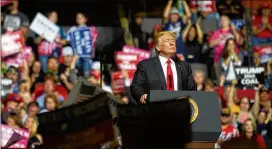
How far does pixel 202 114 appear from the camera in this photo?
23.3ft

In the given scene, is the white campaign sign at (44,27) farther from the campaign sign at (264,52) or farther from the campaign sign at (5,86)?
the campaign sign at (264,52)

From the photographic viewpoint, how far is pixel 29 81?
45.7 feet

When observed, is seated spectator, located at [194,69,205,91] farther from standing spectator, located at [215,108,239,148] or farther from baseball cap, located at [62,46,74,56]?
baseball cap, located at [62,46,74,56]

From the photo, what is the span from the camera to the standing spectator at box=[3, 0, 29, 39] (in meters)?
14.8

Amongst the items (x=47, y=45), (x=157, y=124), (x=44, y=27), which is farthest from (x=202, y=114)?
(x=44, y=27)

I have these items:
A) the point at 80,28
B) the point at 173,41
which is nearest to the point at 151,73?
the point at 173,41

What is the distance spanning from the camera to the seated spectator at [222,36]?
1482 cm

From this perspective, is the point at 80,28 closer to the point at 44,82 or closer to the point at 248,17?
the point at 44,82

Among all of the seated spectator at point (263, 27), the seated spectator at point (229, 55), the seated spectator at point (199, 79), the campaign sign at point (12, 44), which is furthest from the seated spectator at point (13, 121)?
the seated spectator at point (263, 27)

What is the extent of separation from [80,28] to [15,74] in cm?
168

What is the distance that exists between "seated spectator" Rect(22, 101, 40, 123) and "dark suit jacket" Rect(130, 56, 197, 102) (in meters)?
5.02

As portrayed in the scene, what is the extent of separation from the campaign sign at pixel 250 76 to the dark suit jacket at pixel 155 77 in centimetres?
617

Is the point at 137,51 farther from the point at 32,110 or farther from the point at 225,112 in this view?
the point at 225,112

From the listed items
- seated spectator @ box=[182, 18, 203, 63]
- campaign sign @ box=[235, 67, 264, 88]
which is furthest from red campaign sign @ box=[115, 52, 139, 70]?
campaign sign @ box=[235, 67, 264, 88]
